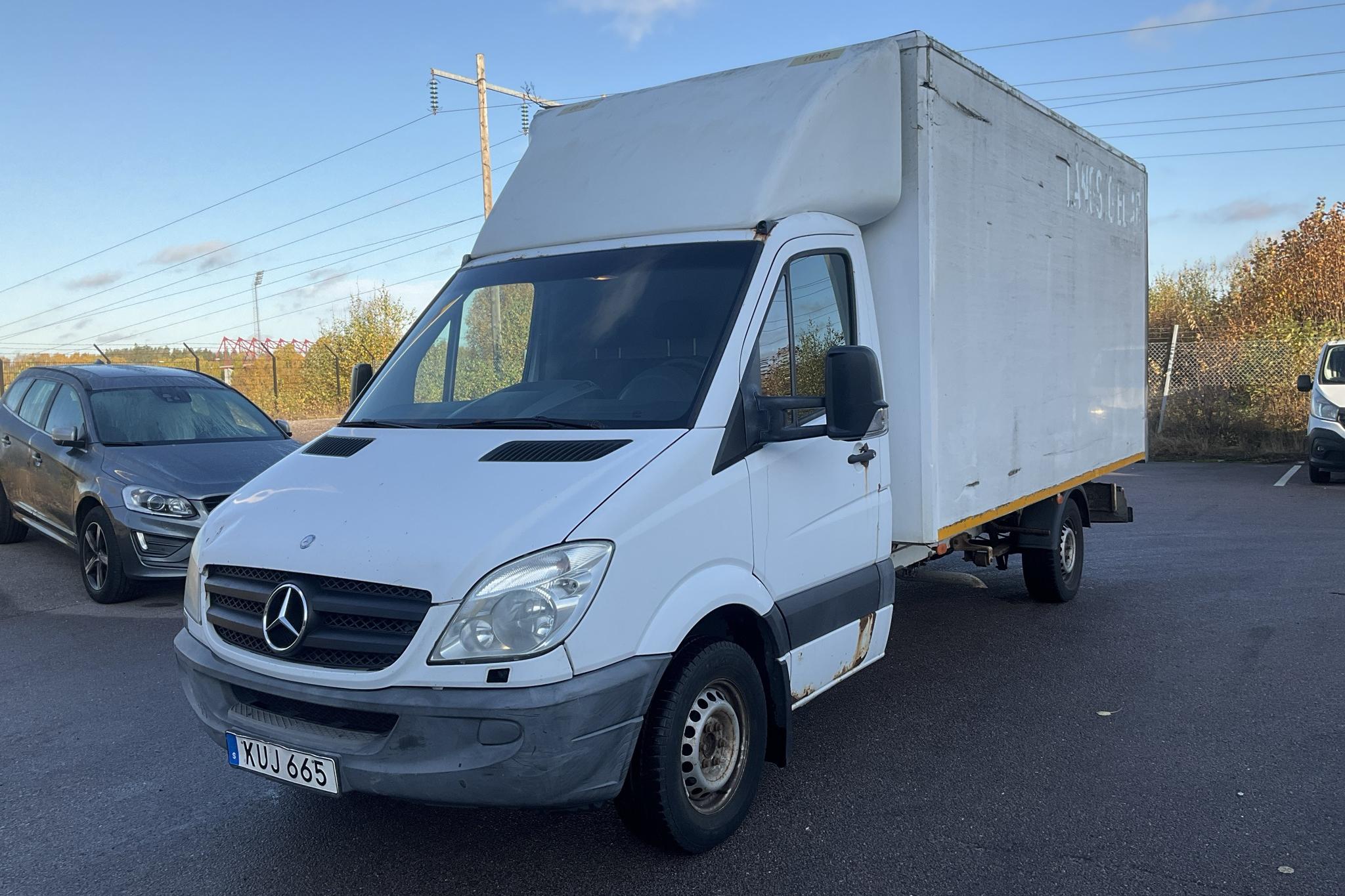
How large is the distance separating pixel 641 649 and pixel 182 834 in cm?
204

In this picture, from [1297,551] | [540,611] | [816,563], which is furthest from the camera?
[1297,551]

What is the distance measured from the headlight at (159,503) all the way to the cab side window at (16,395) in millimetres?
3062

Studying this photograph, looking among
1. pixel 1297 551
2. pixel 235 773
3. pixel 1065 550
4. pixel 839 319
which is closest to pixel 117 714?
pixel 235 773

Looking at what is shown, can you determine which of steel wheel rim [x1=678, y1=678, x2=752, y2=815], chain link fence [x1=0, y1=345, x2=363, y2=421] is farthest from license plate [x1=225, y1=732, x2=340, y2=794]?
chain link fence [x1=0, y1=345, x2=363, y2=421]

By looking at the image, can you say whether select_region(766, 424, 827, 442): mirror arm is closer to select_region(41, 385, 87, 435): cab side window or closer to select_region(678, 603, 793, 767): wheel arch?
select_region(678, 603, 793, 767): wheel arch

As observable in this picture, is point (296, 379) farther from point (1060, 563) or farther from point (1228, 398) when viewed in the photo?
point (1060, 563)

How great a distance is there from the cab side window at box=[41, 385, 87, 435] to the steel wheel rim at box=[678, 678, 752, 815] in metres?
6.67

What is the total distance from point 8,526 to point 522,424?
8.74 m

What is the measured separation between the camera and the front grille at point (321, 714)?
330cm

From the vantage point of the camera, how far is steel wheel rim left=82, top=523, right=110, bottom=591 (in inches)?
308

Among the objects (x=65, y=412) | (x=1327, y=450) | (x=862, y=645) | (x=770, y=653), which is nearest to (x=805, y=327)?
(x=770, y=653)

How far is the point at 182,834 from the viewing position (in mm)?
4008

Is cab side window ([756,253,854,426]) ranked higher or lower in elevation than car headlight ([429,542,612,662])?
higher

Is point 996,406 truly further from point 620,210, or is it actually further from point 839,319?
point 620,210
